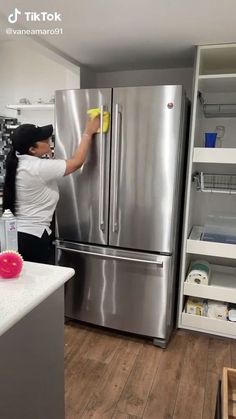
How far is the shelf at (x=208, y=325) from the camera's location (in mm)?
2311

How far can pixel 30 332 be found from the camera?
3.37ft

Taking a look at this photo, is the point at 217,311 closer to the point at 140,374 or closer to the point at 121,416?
the point at 140,374

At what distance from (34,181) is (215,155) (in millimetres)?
1246

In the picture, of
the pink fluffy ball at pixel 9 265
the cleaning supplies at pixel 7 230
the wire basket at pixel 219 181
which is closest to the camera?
the pink fluffy ball at pixel 9 265

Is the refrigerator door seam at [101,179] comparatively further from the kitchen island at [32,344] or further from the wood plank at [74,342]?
the kitchen island at [32,344]

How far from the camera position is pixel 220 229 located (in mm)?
2516

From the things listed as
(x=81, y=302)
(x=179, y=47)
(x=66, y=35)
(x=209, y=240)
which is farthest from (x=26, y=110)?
(x=209, y=240)

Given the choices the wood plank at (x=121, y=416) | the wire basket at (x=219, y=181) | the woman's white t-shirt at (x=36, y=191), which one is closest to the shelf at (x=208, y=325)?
the wood plank at (x=121, y=416)

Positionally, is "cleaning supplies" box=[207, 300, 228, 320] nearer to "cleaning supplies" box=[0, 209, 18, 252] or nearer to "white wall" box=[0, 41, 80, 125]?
"cleaning supplies" box=[0, 209, 18, 252]

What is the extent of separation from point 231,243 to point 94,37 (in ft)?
5.56

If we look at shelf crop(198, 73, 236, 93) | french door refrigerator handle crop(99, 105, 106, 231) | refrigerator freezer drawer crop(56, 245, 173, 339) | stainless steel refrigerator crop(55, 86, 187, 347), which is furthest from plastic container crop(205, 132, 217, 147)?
refrigerator freezer drawer crop(56, 245, 173, 339)

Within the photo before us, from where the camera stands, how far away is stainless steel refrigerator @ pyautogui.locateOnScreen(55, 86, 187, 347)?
201 cm

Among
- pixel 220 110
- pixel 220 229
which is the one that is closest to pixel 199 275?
pixel 220 229

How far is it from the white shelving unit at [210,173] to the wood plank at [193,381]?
15 cm
